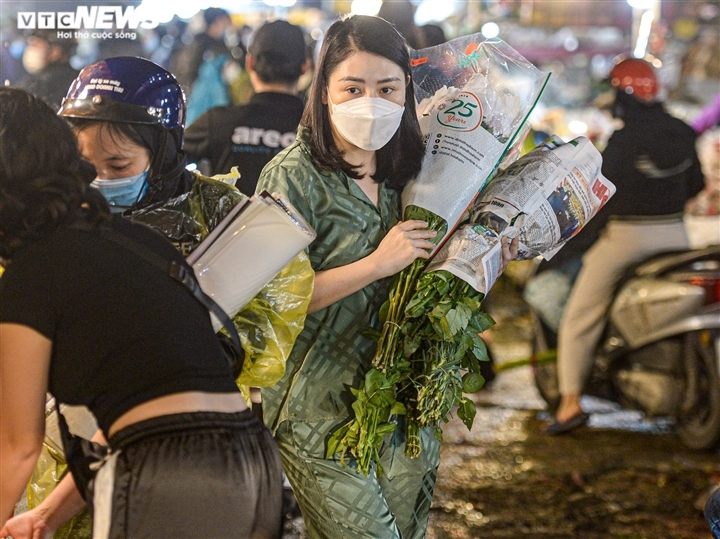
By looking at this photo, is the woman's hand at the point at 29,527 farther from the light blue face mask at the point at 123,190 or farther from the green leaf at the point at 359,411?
the green leaf at the point at 359,411

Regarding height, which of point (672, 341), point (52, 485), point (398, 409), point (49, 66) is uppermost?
point (49, 66)

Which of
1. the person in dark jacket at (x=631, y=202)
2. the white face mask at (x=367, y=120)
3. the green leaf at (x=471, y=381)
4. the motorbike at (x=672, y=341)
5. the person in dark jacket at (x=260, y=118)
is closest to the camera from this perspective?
the white face mask at (x=367, y=120)

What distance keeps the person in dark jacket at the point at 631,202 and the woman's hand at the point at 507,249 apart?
3153 millimetres

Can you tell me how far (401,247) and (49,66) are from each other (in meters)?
1.92

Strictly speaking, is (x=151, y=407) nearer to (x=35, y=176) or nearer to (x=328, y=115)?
(x=35, y=176)

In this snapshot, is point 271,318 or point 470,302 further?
point 470,302

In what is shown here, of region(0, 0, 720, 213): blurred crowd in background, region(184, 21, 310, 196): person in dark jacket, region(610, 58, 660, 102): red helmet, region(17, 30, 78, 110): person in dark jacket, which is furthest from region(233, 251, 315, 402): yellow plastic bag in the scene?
region(610, 58, 660, 102): red helmet

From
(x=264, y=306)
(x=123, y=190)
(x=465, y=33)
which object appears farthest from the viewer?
(x=465, y=33)

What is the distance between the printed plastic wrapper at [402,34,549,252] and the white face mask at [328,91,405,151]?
20cm

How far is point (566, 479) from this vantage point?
5.45 m

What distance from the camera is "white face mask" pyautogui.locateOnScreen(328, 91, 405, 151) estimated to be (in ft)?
9.23

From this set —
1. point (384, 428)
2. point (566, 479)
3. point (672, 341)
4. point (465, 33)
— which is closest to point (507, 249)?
point (384, 428)

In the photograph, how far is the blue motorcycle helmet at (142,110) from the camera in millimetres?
2471

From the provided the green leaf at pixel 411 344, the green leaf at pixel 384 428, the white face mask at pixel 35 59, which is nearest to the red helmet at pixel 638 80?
the white face mask at pixel 35 59
